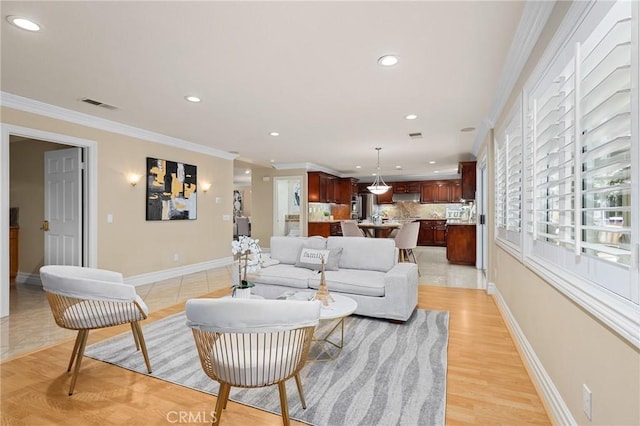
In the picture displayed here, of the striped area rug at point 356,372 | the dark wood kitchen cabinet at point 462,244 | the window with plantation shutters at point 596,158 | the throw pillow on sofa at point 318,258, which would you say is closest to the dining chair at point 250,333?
the striped area rug at point 356,372

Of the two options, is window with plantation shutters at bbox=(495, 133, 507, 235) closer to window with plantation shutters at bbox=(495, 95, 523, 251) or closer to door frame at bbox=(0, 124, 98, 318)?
window with plantation shutters at bbox=(495, 95, 523, 251)

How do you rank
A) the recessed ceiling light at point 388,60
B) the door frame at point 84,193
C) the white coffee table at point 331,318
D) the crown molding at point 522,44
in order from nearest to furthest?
the crown molding at point 522,44
the white coffee table at point 331,318
the recessed ceiling light at point 388,60
the door frame at point 84,193

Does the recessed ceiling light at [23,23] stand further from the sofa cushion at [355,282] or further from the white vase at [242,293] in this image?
the sofa cushion at [355,282]

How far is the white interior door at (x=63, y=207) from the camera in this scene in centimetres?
462

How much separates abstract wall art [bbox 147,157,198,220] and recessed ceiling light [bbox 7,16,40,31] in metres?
3.14

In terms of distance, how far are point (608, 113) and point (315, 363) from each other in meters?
2.35

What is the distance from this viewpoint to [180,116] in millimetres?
4441

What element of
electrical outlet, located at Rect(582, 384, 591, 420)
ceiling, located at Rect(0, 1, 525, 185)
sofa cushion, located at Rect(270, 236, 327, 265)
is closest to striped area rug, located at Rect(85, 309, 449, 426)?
electrical outlet, located at Rect(582, 384, 591, 420)

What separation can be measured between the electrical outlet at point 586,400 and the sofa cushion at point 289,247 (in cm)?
313

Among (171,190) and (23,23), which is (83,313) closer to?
(23,23)

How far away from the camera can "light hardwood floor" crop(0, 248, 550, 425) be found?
6.31 feet

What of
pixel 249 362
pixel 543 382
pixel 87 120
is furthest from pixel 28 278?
pixel 543 382

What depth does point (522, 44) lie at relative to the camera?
249 centimetres

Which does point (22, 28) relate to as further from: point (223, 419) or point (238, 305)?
point (223, 419)
